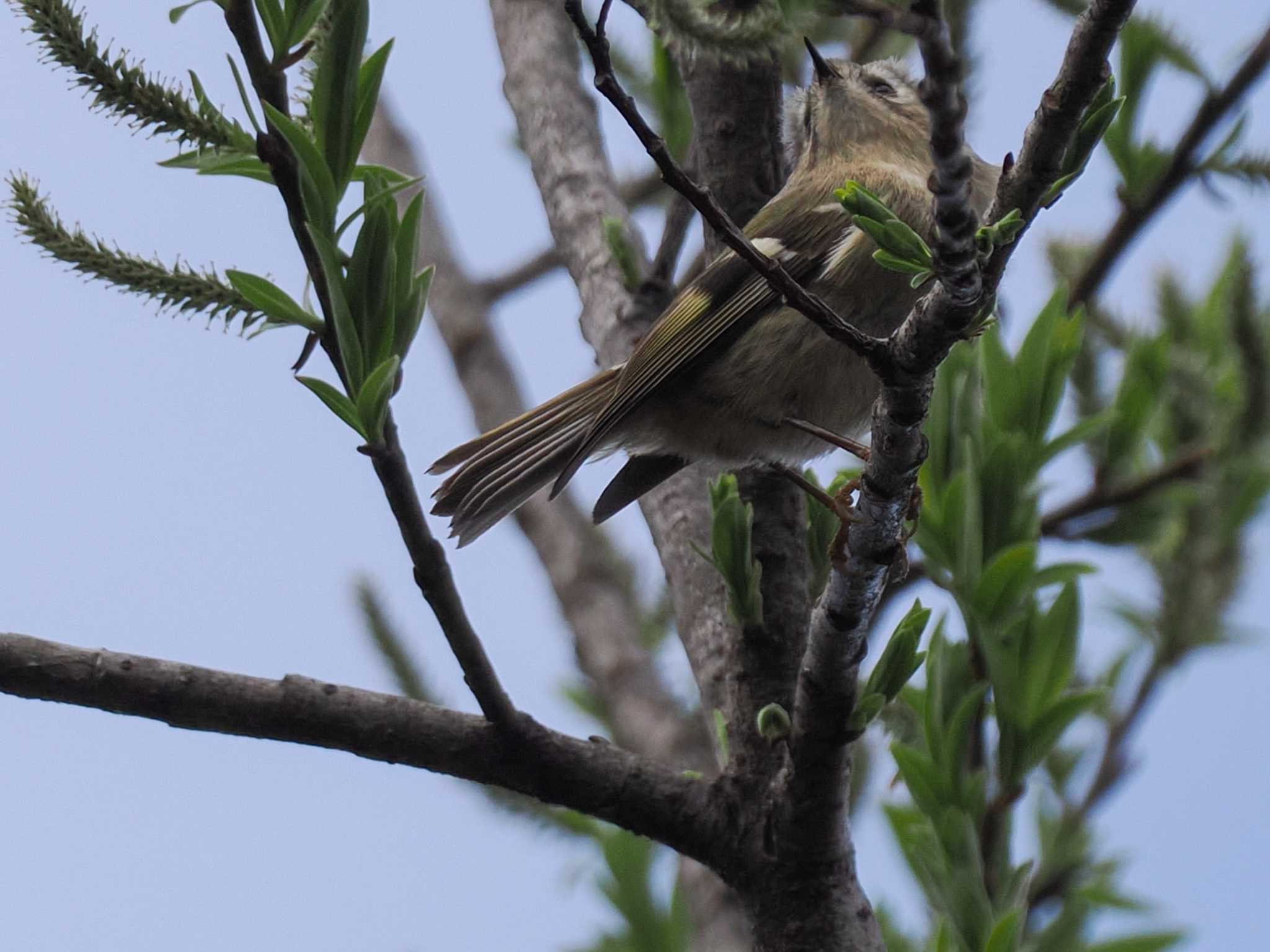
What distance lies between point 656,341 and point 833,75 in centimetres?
89

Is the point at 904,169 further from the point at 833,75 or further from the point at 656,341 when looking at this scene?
the point at 656,341

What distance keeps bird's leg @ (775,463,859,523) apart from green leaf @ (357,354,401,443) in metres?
0.61

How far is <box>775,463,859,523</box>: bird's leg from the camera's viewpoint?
1788 millimetres

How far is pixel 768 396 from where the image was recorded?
2340mm

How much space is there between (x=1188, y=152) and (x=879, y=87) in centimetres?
86

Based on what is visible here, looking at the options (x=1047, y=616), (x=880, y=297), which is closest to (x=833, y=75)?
(x=880, y=297)

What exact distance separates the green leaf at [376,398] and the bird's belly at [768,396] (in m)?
1.05

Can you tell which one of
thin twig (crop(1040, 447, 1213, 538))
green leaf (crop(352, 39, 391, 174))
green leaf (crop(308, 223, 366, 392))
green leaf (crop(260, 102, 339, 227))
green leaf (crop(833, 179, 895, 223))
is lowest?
green leaf (crop(833, 179, 895, 223))

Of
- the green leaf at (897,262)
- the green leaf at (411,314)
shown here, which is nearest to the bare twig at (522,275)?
the green leaf at (411,314)

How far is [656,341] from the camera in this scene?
2.26 metres

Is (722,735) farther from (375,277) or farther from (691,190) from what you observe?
(691,190)

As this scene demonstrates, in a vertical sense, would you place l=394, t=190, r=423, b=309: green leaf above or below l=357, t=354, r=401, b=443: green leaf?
above

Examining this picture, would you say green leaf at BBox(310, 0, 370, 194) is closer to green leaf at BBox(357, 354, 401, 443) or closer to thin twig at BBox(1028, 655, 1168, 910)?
green leaf at BBox(357, 354, 401, 443)

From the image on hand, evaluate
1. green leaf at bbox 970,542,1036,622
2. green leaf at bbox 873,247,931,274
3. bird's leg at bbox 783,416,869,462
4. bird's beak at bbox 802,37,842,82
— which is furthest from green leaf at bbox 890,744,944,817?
bird's beak at bbox 802,37,842,82
